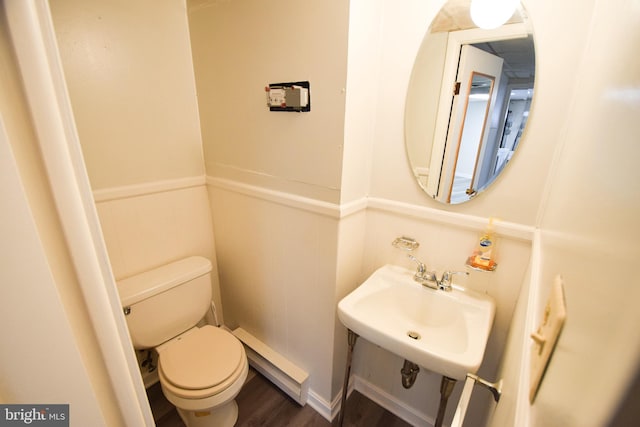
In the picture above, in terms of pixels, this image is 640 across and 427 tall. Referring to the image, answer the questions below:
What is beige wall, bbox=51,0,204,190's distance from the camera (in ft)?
3.61

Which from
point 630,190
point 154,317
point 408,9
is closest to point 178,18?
point 408,9

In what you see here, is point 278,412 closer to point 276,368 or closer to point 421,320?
point 276,368

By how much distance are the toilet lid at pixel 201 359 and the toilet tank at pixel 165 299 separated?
0.29 feet

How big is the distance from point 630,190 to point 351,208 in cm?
98

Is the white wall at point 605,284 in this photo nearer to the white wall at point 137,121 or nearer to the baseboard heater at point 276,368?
the baseboard heater at point 276,368

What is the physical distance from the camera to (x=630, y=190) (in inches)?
7.7

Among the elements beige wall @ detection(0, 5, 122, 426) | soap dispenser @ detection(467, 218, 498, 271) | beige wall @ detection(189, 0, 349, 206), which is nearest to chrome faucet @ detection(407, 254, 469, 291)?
soap dispenser @ detection(467, 218, 498, 271)

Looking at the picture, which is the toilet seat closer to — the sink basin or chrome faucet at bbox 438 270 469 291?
the sink basin

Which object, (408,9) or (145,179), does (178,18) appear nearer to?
(145,179)

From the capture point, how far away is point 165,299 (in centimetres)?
134

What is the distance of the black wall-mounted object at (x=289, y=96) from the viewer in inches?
42.2

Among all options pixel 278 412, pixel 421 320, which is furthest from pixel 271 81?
pixel 278 412

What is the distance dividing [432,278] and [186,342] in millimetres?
1235

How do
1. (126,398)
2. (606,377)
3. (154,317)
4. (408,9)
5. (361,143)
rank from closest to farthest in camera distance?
1. (606,377)
2. (126,398)
3. (408,9)
4. (361,143)
5. (154,317)
